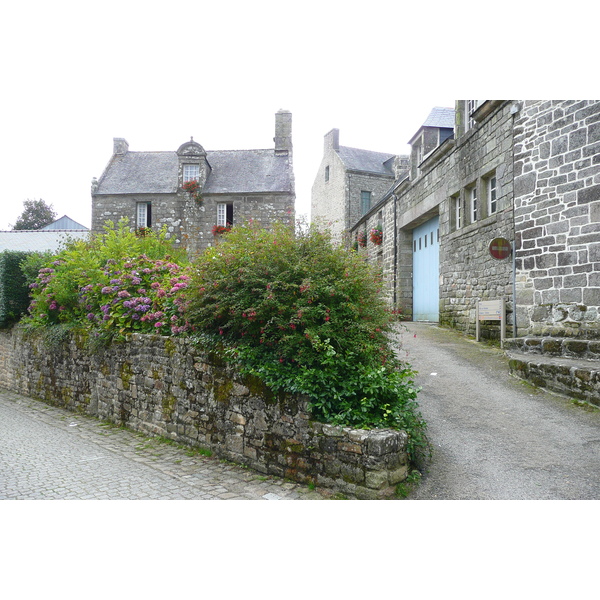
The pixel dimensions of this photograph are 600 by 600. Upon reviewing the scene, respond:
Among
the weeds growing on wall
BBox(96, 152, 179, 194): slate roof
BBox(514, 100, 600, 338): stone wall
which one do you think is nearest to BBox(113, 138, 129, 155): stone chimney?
BBox(96, 152, 179, 194): slate roof

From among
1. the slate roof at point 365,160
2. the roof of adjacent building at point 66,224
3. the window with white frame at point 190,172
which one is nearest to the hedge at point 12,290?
the window with white frame at point 190,172

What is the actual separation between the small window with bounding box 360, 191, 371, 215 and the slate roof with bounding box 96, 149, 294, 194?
26.1 ft

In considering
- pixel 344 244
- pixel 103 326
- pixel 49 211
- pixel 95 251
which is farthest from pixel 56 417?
pixel 49 211

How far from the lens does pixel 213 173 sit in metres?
20.2

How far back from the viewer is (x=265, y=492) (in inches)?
170

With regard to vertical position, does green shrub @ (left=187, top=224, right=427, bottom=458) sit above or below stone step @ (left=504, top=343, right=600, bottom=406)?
above

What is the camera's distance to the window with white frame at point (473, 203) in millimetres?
10188

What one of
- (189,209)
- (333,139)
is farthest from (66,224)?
(189,209)

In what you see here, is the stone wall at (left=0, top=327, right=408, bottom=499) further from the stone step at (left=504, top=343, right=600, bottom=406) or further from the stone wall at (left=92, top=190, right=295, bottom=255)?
the stone wall at (left=92, top=190, right=295, bottom=255)

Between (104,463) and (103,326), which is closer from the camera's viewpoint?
(104,463)

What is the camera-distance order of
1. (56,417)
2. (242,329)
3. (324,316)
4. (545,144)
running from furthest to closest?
(56,417) < (545,144) < (242,329) < (324,316)

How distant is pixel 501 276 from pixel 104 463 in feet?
23.6

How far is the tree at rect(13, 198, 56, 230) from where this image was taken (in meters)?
43.6

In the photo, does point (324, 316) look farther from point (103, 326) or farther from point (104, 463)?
point (103, 326)
